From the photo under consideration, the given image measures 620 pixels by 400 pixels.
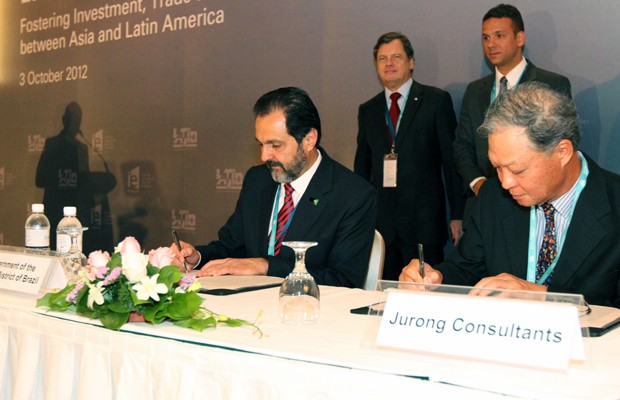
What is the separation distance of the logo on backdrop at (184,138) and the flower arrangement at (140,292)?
4.42 meters

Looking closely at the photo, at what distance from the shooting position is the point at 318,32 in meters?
5.43

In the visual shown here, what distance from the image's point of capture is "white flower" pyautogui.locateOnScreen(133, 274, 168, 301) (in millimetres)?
1746

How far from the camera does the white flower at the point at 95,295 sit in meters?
1.78

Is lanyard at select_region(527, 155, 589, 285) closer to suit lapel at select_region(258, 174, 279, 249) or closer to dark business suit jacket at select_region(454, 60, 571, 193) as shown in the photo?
suit lapel at select_region(258, 174, 279, 249)

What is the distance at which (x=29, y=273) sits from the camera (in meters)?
2.25

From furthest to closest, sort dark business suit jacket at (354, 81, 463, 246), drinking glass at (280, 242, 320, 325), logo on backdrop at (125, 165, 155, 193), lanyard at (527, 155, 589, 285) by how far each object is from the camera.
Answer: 1. logo on backdrop at (125, 165, 155, 193)
2. dark business suit jacket at (354, 81, 463, 246)
3. lanyard at (527, 155, 589, 285)
4. drinking glass at (280, 242, 320, 325)

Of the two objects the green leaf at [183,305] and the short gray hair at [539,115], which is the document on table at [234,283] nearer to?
the green leaf at [183,305]

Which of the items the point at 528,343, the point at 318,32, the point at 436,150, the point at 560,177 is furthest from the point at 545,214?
the point at 318,32

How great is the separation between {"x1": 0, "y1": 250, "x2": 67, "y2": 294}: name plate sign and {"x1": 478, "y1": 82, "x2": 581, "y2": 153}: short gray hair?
4.56ft

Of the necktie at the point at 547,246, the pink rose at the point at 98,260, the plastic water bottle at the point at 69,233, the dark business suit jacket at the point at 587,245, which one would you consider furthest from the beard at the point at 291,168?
the pink rose at the point at 98,260

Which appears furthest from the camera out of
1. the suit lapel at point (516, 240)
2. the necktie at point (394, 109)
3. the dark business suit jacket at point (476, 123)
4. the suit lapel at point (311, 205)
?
the necktie at point (394, 109)

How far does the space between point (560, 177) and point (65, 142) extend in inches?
235

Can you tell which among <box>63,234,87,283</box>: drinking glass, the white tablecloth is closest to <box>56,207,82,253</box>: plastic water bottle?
<box>63,234,87,283</box>: drinking glass

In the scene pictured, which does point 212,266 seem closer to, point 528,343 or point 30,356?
point 30,356
